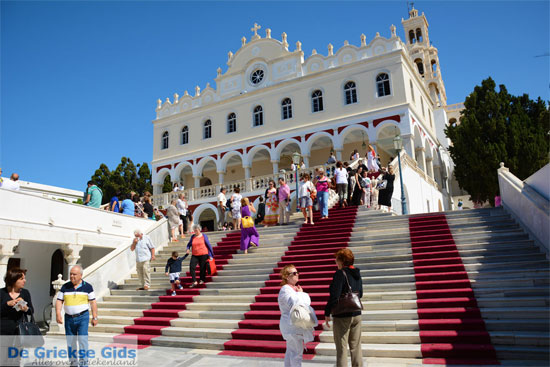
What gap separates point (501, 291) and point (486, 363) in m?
2.01

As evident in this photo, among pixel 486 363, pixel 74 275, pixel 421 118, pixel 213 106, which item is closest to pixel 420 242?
pixel 486 363

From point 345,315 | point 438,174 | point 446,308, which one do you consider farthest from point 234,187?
point 345,315

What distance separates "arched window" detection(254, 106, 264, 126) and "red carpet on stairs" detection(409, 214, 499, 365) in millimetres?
20336

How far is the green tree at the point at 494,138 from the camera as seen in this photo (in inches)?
976

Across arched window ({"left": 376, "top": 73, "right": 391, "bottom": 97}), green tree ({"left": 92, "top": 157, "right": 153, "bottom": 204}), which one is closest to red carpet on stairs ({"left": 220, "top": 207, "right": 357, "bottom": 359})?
arched window ({"left": 376, "top": 73, "right": 391, "bottom": 97})

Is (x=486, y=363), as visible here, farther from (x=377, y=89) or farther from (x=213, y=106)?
(x=213, y=106)

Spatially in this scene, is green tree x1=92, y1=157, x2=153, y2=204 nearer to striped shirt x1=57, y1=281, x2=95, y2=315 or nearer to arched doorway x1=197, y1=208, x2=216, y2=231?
arched doorway x1=197, y1=208, x2=216, y2=231

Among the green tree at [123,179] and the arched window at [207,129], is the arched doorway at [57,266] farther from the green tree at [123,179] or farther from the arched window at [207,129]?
the green tree at [123,179]

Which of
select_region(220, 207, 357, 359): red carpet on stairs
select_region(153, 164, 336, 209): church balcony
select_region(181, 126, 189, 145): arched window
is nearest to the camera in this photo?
select_region(220, 207, 357, 359): red carpet on stairs

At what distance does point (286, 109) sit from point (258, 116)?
91.1 inches

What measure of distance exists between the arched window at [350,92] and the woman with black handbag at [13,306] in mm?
23319

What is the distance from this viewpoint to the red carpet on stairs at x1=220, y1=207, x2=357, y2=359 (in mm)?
6984

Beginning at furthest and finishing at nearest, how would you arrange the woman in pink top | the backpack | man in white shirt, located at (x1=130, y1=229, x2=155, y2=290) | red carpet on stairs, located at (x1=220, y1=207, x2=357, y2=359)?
the woman in pink top
man in white shirt, located at (x1=130, y1=229, x2=155, y2=290)
red carpet on stairs, located at (x1=220, y1=207, x2=357, y2=359)
the backpack

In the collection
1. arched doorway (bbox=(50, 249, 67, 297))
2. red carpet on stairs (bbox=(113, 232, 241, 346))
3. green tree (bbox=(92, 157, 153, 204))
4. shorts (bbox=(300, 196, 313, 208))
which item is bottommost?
red carpet on stairs (bbox=(113, 232, 241, 346))
